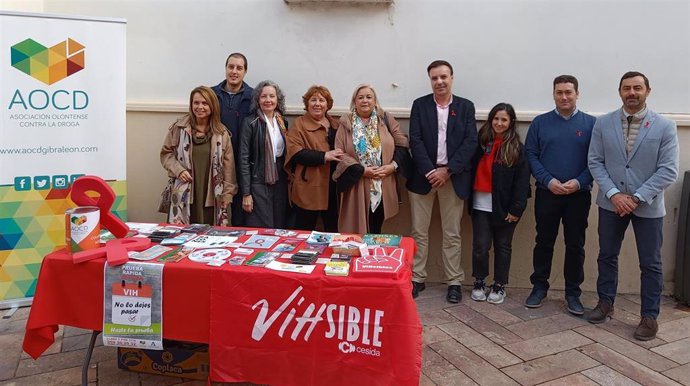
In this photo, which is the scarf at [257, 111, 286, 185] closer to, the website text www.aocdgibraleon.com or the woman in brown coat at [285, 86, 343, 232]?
the woman in brown coat at [285, 86, 343, 232]

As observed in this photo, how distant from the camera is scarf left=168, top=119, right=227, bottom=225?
355 centimetres

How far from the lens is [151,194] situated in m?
4.38

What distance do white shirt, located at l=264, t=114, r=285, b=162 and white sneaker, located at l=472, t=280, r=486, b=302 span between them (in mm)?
1940

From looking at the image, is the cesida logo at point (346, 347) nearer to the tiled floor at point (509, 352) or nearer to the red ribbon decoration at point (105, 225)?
the tiled floor at point (509, 352)

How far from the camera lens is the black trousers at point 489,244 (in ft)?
12.6

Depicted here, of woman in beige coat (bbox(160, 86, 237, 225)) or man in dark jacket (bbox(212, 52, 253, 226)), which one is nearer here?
woman in beige coat (bbox(160, 86, 237, 225))

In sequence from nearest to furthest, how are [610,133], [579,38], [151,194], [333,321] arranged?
[333,321] < [610,133] < [579,38] < [151,194]

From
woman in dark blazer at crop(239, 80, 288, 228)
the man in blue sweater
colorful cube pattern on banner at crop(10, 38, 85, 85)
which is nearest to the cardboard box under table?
woman in dark blazer at crop(239, 80, 288, 228)

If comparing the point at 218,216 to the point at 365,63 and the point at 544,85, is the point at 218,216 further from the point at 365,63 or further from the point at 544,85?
the point at 544,85

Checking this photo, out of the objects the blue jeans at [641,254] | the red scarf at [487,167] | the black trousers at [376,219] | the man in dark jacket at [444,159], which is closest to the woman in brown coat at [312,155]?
the black trousers at [376,219]

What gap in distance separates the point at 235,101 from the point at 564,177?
2.59 m

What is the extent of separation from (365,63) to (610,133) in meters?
2.01

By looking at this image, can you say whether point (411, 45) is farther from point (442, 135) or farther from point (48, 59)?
point (48, 59)

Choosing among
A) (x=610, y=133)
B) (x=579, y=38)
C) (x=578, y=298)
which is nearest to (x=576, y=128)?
(x=610, y=133)
